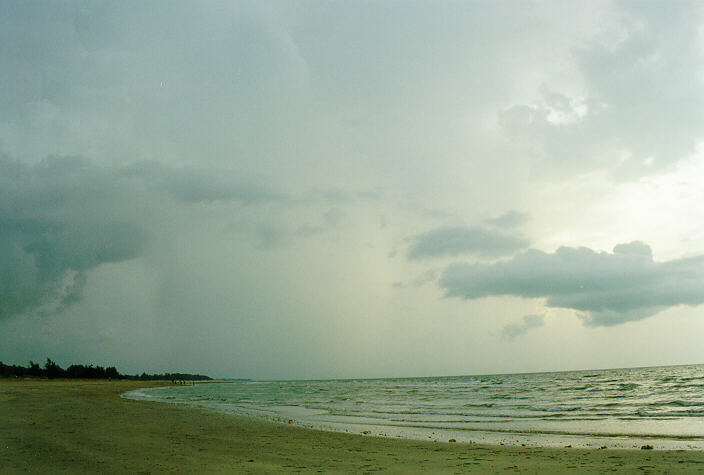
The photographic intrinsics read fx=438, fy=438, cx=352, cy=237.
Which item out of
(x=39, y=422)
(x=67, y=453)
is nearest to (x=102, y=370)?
(x=39, y=422)

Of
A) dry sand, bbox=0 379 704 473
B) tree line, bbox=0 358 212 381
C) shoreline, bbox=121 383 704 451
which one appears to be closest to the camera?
dry sand, bbox=0 379 704 473

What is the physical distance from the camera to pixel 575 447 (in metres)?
14.7

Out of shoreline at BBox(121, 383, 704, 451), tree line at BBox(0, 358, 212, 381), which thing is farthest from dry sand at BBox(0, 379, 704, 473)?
tree line at BBox(0, 358, 212, 381)

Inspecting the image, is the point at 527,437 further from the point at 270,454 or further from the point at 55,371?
the point at 55,371

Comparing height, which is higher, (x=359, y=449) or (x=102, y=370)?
(x=359, y=449)

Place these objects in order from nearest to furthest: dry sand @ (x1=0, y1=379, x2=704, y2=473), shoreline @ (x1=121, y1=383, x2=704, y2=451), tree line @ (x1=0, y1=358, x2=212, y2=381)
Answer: dry sand @ (x1=0, y1=379, x2=704, y2=473) → shoreline @ (x1=121, y1=383, x2=704, y2=451) → tree line @ (x1=0, y1=358, x2=212, y2=381)

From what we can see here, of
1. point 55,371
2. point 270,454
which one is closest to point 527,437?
point 270,454

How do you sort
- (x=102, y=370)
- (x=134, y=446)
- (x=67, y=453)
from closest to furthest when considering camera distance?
(x=67, y=453)
(x=134, y=446)
(x=102, y=370)

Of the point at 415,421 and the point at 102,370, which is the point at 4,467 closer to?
the point at 415,421

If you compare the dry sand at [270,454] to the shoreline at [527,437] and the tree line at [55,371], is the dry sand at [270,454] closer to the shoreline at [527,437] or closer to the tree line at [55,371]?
the shoreline at [527,437]

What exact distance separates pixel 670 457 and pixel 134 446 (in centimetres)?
1559

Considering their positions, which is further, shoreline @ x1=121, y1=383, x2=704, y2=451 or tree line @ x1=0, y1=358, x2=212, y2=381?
tree line @ x1=0, y1=358, x2=212, y2=381

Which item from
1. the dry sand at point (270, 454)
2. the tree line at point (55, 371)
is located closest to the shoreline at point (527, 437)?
the dry sand at point (270, 454)

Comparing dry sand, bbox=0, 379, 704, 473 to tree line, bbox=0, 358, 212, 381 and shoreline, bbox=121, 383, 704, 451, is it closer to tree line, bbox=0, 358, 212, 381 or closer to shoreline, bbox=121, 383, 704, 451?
shoreline, bbox=121, 383, 704, 451
